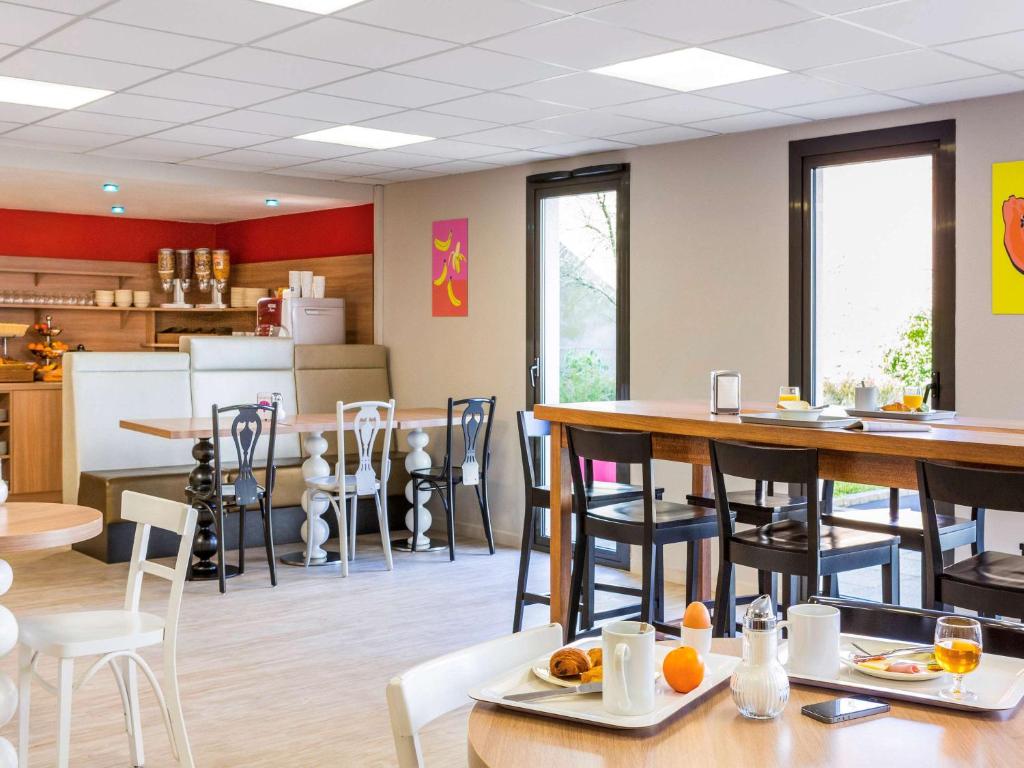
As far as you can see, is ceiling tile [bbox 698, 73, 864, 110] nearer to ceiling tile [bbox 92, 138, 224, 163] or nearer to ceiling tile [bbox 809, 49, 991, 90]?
ceiling tile [bbox 809, 49, 991, 90]

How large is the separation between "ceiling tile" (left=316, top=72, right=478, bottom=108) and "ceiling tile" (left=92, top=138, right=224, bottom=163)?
6.29 feet

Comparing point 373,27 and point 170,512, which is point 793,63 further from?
point 170,512

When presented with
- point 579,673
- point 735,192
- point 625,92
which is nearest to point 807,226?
point 735,192

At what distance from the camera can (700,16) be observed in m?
4.04

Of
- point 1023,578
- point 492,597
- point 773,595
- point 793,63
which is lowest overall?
point 492,597

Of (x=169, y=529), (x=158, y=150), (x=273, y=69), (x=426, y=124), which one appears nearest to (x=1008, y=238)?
(x=426, y=124)

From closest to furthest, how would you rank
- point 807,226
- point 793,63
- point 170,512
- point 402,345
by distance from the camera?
point 170,512
point 793,63
point 807,226
point 402,345

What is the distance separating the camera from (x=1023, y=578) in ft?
10.2

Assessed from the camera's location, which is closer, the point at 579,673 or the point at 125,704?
the point at 579,673

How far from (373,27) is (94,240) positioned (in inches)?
274

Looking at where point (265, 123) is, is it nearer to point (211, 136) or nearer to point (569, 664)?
point (211, 136)

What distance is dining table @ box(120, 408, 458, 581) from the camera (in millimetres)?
6484

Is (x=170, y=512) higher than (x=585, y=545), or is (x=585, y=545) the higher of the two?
(x=170, y=512)

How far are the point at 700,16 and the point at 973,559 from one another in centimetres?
212
